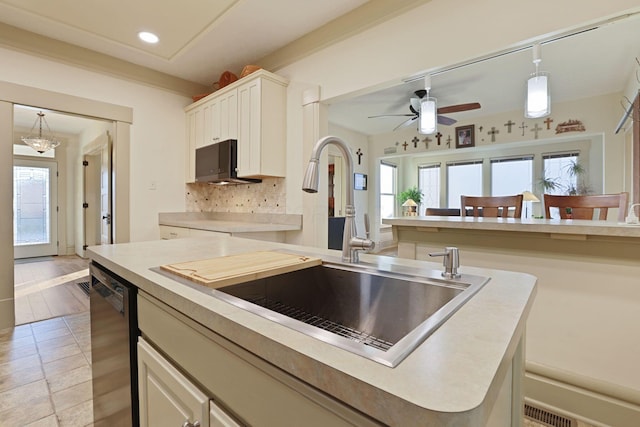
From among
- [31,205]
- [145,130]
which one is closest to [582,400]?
[145,130]

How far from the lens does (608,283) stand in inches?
58.3

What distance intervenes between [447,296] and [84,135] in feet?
23.7

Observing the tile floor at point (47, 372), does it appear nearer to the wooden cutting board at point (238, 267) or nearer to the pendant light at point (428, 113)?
the wooden cutting board at point (238, 267)

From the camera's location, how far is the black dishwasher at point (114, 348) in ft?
3.34

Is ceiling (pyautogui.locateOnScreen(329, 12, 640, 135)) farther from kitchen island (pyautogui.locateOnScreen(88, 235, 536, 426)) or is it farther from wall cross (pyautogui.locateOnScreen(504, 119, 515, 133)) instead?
kitchen island (pyautogui.locateOnScreen(88, 235, 536, 426))

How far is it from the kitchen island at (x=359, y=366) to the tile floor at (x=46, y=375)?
134 cm

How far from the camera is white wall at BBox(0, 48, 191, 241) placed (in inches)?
119

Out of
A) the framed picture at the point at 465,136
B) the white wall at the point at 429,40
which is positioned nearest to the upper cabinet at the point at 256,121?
the white wall at the point at 429,40

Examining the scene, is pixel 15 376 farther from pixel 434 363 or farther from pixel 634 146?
pixel 634 146

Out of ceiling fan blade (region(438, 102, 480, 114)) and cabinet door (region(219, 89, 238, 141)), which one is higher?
ceiling fan blade (region(438, 102, 480, 114))

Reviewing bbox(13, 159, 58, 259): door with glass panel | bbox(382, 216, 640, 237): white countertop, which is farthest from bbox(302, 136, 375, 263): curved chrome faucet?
bbox(13, 159, 58, 259): door with glass panel

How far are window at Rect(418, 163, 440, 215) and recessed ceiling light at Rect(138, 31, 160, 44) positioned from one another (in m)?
6.69

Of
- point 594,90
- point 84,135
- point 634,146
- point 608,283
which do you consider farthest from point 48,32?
point 594,90

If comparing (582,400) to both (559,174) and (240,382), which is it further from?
(559,174)
